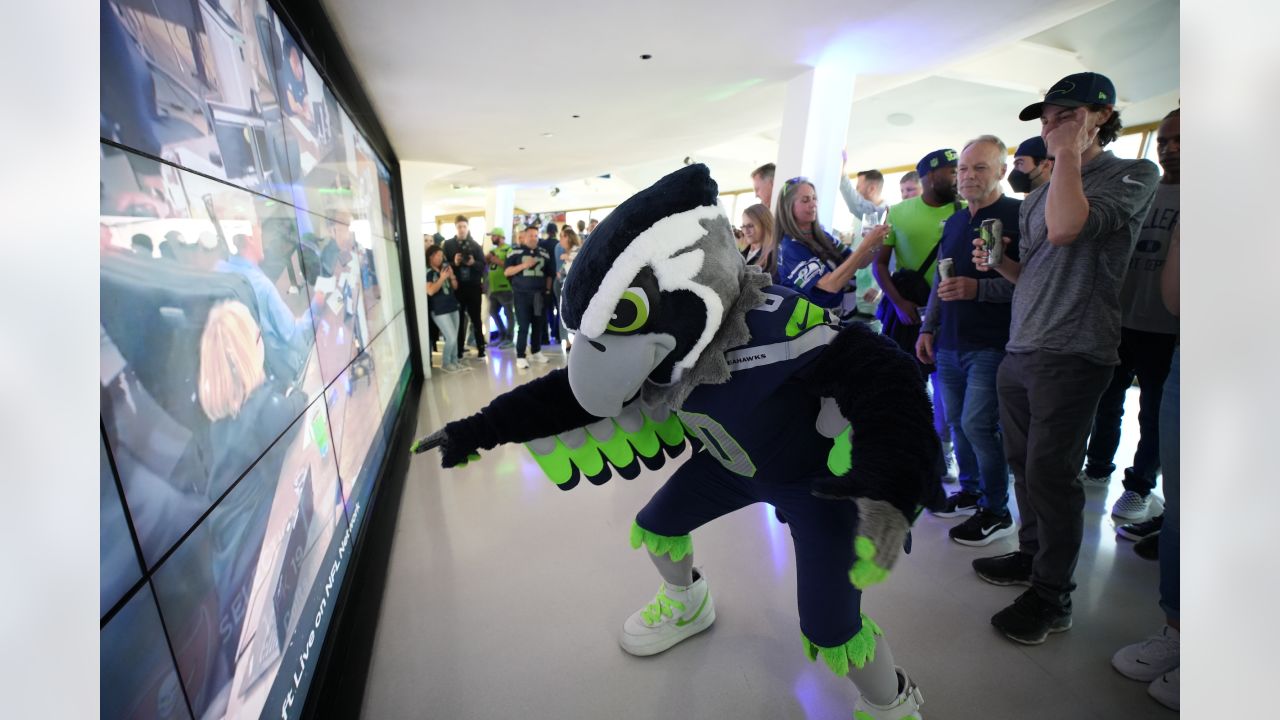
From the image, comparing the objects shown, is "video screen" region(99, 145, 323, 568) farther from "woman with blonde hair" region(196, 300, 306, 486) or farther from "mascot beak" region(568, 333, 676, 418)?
"mascot beak" region(568, 333, 676, 418)

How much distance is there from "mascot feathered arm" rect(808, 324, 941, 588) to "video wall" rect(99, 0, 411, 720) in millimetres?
891

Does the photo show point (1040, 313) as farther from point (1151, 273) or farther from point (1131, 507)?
point (1131, 507)

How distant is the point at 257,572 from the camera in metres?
1.07

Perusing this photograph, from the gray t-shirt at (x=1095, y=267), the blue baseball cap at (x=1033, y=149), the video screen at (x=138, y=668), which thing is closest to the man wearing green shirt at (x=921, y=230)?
the blue baseball cap at (x=1033, y=149)

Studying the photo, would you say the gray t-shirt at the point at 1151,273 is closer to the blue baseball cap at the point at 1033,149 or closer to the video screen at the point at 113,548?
the blue baseball cap at the point at 1033,149

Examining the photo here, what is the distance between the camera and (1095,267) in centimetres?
147

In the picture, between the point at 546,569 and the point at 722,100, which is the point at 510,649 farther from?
the point at 722,100

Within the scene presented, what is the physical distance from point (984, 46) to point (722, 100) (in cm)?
185

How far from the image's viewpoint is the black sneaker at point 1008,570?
186 cm

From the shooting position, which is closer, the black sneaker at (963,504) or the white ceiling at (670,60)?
the black sneaker at (963,504)

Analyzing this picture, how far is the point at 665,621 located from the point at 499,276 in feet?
16.9
